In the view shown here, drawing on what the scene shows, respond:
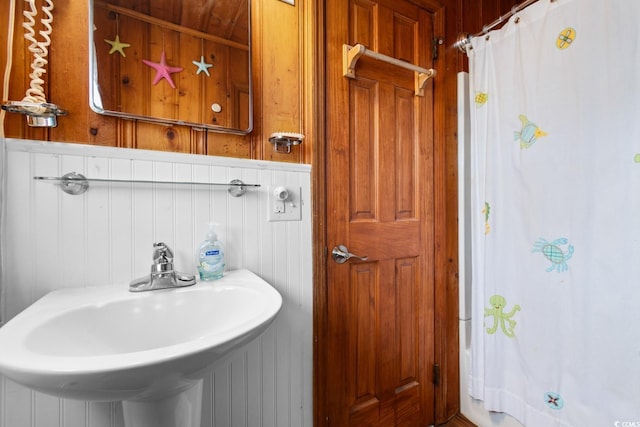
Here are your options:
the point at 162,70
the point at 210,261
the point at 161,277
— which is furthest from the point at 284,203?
the point at 162,70

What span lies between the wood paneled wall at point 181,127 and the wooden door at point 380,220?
136 millimetres

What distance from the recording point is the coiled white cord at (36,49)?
66 centimetres

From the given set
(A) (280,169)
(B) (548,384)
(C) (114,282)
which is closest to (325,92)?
(A) (280,169)

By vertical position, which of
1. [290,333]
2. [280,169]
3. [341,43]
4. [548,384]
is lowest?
[548,384]

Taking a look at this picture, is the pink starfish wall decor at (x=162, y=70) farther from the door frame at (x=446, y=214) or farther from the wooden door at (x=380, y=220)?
the door frame at (x=446, y=214)

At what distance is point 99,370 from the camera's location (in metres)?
0.37

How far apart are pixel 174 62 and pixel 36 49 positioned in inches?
12.3

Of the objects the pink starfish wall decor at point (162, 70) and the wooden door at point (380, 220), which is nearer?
the pink starfish wall decor at point (162, 70)

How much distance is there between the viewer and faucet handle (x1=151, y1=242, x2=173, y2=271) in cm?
73

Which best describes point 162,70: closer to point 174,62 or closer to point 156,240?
point 174,62

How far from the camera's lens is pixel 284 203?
973 mm

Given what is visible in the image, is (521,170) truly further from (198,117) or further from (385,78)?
(198,117)

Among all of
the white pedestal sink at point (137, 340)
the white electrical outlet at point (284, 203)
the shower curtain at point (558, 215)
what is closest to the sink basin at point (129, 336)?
the white pedestal sink at point (137, 340)

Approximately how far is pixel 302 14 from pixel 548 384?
5.57 feet
